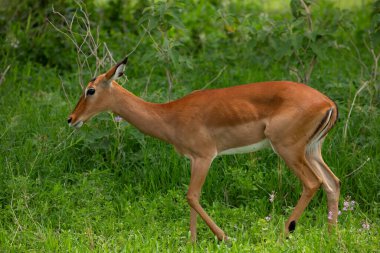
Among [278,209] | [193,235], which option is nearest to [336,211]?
[278,209]

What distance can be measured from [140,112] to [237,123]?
2.25 ft

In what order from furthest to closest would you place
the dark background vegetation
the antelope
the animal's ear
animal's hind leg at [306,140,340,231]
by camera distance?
the dark background vegetation → animal's hind leg at [306,140,340,231] → the animal's ear → the antelope

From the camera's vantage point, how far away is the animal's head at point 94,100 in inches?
260

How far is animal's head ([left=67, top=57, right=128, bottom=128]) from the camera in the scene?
659 cm

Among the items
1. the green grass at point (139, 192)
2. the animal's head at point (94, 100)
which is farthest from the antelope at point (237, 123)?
the green grass at point (139, 192)

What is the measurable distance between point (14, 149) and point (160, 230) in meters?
1.66

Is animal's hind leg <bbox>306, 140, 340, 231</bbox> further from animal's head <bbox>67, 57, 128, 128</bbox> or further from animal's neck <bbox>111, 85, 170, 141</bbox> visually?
animal's head <bbox>67, 57, 128, 128</bbox>

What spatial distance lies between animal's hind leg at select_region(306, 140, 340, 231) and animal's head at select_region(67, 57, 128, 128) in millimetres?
1433

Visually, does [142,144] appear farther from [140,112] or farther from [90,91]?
[90,91]

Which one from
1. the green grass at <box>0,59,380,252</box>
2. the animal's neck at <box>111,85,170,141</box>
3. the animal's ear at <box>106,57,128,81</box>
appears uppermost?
the animal's ear at <box>106,57,128,81</box>

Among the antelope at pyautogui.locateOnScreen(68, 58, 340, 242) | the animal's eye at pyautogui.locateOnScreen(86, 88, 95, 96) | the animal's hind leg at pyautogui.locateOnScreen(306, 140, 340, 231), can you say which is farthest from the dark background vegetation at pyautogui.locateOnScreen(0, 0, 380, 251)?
the animal's eye at pyautogui.locateOnScreen(86, 88, 95, 96)

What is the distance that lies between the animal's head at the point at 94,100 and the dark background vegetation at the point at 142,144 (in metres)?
0.53

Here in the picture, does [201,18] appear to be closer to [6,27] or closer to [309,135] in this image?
[6,27]

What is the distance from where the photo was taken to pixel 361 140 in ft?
24.9
